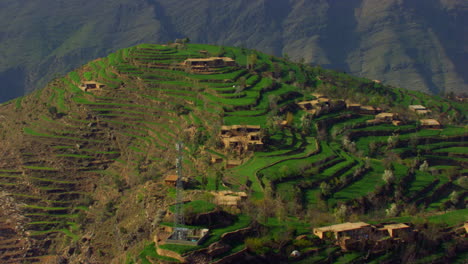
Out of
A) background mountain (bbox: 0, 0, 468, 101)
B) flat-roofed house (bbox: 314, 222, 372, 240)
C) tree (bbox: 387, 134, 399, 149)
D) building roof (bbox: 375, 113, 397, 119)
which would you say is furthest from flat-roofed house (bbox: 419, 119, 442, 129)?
background mountain (bbox: 0, 0, 468, 101)

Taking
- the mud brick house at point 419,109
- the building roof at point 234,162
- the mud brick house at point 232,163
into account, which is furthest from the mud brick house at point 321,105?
the mud brick house at point 232,163

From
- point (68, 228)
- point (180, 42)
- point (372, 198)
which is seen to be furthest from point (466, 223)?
point (180, 42)

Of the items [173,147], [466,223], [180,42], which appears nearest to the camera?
[466,223]

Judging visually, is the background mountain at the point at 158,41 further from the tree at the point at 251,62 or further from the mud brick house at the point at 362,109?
the mud brick house at the point at 362,109

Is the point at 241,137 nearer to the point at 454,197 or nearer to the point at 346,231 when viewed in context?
the point at 346,231

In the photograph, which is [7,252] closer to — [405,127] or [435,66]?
[405,127]

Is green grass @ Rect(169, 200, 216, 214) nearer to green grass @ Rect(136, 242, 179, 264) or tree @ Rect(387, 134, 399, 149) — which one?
green grass @ Rect(136, 242, 179, 264)

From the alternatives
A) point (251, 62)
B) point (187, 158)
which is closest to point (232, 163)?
point (187, 158)
